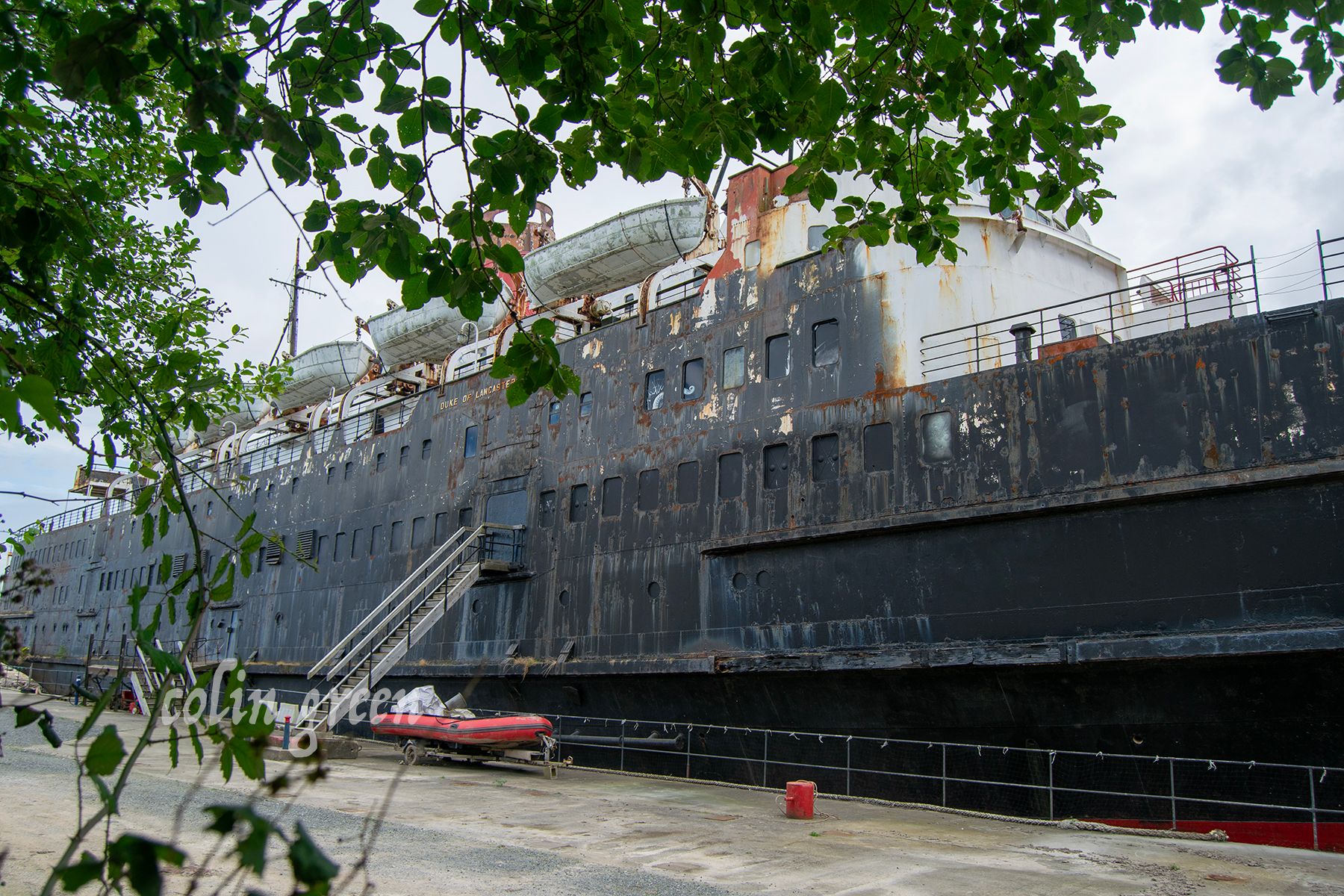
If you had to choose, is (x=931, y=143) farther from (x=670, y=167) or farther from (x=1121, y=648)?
(x=1121, y=648)

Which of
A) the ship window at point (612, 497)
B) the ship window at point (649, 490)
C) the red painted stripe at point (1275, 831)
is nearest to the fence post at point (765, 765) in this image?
the ship window at point (649, 490)

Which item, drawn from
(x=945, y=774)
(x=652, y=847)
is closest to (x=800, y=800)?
(x=945, y=774)

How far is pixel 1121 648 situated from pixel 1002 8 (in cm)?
657

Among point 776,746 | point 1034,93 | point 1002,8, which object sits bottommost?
point 776,746

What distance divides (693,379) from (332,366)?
62.3 ft

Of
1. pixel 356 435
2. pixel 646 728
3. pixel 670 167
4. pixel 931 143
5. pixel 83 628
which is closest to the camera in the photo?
pixel 670 167

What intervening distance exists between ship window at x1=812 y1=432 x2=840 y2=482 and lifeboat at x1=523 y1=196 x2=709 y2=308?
24.2 ft

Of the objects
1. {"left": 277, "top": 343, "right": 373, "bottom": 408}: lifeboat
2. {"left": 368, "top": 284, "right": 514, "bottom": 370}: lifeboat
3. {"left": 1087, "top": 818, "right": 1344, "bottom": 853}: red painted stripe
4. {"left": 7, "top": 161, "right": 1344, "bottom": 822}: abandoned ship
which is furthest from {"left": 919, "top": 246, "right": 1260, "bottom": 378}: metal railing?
{"left": 277, "top": 343, "right": 373, "bottom": 408}: lifeboat

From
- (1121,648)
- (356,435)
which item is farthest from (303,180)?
(356,435)

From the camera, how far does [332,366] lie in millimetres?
30328

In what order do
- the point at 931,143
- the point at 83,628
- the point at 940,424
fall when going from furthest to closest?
the point at 83,628
the point at 940,424
the point at 931,143

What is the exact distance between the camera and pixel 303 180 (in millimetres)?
4062

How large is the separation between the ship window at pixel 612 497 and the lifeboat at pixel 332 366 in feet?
56.7

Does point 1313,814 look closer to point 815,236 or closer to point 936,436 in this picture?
point 936,436
